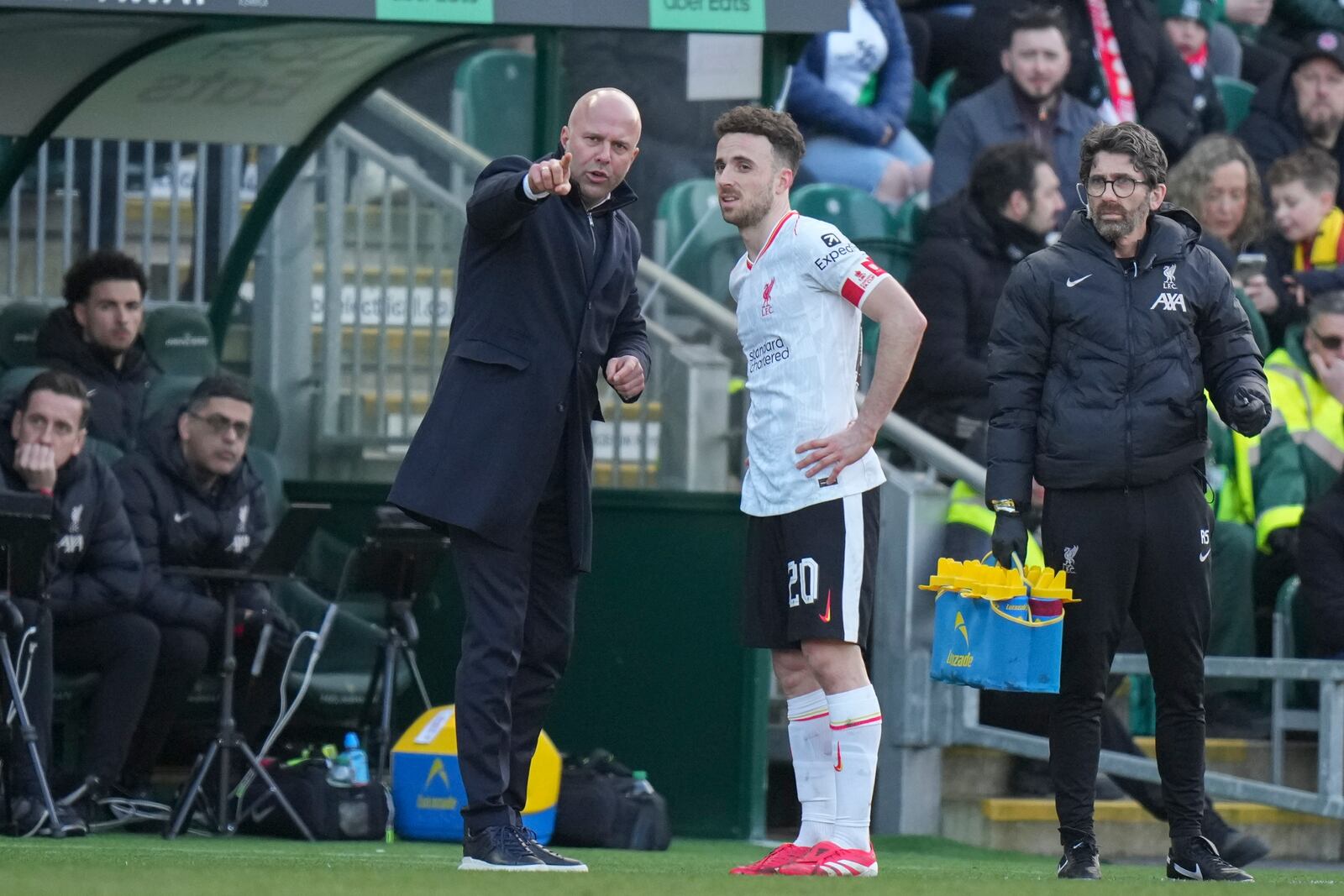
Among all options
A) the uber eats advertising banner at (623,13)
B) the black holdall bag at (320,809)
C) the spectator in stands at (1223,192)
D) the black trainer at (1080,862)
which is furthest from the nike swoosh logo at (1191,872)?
the spectator in stands at (1223,192)

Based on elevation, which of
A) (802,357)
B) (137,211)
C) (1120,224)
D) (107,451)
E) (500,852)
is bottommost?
(500,852)

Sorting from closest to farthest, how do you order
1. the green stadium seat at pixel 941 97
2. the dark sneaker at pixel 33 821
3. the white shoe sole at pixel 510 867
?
the white shoe sole at pixel 510 867 → the dark sneaker at pixel 33 821 → the green stadium seat at pixel 941 97

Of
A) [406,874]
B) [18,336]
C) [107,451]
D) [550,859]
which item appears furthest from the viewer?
[18,336]

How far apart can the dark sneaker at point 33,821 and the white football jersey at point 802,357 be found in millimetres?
2937

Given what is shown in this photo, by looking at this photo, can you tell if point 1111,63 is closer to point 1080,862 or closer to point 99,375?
point 99,375

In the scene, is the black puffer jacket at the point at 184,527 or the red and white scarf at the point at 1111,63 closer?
the black puffer jacket at the point at 184,527

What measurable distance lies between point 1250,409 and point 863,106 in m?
5.96

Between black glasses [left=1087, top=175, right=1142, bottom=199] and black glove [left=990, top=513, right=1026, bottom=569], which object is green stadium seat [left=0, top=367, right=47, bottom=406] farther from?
black glasses [left=1087, top=175, right=1142, bottom=199]

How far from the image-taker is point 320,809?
841cm

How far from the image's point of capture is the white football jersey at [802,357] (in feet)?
20.3

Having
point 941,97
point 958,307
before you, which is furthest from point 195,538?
point 941,97

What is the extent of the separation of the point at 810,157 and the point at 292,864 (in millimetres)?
6197

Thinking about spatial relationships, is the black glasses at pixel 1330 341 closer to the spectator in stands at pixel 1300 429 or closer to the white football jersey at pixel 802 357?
the spectator in stands at pixel 1300 429

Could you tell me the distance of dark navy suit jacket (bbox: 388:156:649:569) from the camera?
596cm
